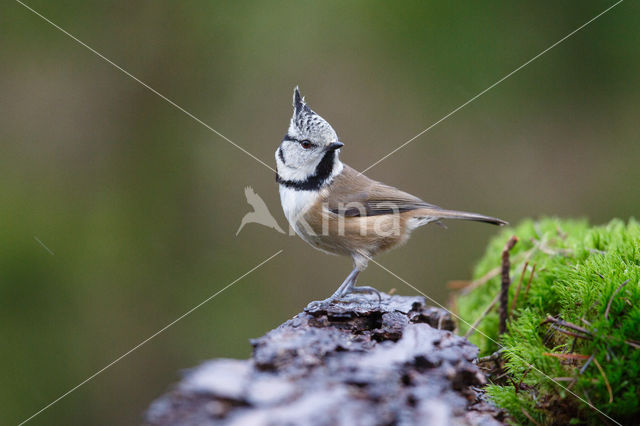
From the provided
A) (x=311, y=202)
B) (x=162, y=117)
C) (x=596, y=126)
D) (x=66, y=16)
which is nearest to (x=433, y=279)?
(x=596, y=126)

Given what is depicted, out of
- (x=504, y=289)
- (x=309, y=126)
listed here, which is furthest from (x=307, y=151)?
(x=504, y=289)

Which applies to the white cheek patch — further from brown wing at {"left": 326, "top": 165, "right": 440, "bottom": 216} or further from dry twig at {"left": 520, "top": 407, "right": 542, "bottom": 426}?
dry twig at {"left": 520, "top": 407, "right": 542, "bottom": 426}

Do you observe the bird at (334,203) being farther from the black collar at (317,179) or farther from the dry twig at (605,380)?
the dry twig at (605,380)

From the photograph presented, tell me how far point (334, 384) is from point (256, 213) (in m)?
4.96

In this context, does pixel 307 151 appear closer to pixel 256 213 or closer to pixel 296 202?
pixel 296 202

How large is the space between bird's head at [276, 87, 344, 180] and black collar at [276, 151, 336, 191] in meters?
0.02

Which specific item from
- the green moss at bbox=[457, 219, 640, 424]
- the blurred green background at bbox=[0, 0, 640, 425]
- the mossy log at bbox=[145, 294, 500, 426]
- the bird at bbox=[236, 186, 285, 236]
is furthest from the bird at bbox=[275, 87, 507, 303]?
the blurred green background at bbox=[0, 0, 640, 425]

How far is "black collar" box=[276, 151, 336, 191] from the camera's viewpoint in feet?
14.1

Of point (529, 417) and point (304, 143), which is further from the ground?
point (304, 143)

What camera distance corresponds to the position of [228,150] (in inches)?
274

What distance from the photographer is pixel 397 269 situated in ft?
23.2

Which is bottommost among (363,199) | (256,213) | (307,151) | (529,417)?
(256,213)

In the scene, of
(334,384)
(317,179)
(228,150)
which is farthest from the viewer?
(228,150)

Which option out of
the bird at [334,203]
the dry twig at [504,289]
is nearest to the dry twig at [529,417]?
the dry twig at [504,289]
